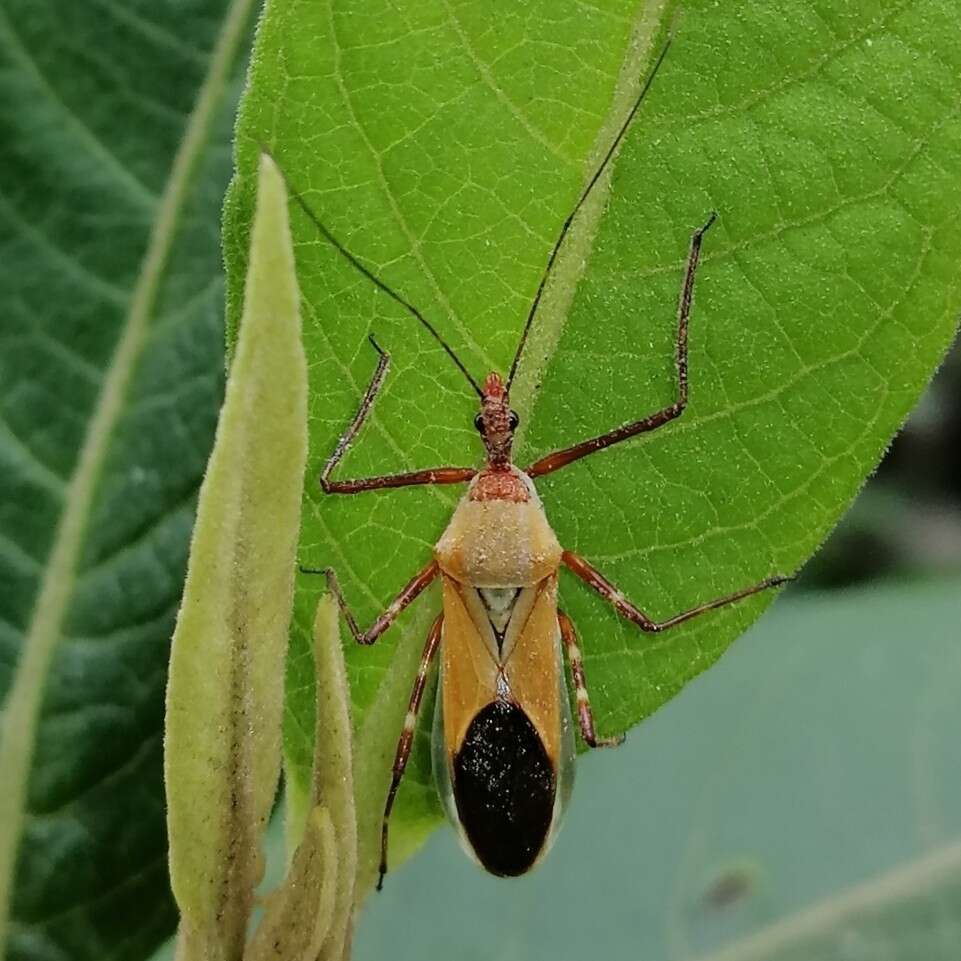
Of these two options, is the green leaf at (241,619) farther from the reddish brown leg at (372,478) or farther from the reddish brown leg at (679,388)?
the reddish brown leg at (679,388)

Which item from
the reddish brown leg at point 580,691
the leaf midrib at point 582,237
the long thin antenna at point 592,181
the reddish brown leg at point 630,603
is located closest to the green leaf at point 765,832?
the reddish brown leg at point 580,691

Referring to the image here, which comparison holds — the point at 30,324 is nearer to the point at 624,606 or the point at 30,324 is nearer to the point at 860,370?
the point at 624,606

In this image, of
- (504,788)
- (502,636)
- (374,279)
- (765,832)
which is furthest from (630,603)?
(765,832)

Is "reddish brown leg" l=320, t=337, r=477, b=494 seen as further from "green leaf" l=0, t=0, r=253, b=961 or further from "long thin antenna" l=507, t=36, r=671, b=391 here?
"green leaf" l=0, t=0, r=253, b=961

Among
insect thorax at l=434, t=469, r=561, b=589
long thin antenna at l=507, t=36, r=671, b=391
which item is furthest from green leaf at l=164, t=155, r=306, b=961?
insect thorax at l=434, t=469, r=561, b=589

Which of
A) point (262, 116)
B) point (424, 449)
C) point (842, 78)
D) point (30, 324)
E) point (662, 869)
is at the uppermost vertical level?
point (262, 116)

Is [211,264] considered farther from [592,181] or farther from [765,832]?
[765,832]

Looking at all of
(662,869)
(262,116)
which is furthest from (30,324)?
(662,869)
